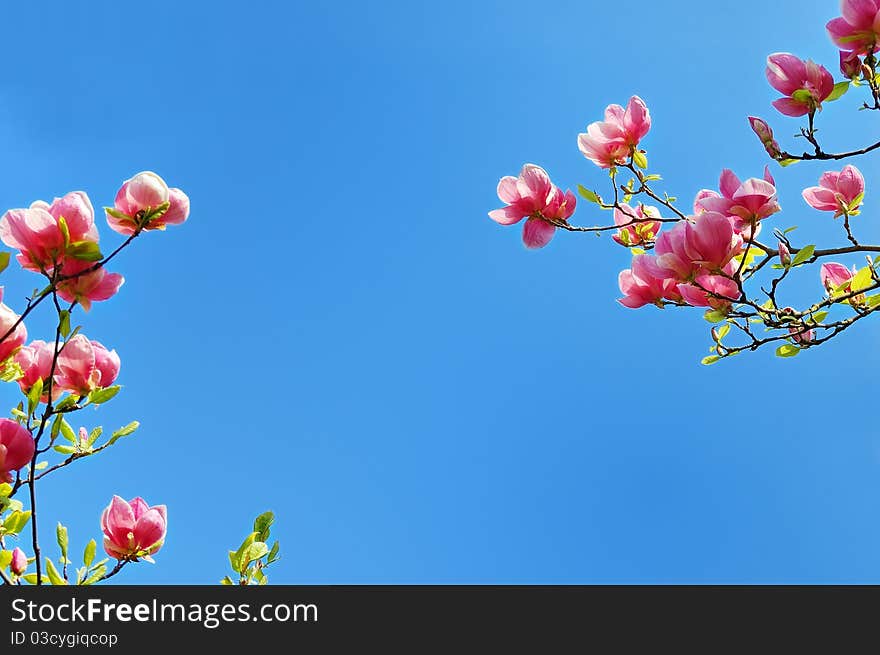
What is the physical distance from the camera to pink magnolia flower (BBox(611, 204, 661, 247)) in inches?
109

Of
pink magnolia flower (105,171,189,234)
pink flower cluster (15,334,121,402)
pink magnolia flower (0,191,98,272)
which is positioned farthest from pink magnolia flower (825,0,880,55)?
pink flower cluster (15,334,121,402)

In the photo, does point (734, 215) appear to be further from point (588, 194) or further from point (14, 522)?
point (14, 522)

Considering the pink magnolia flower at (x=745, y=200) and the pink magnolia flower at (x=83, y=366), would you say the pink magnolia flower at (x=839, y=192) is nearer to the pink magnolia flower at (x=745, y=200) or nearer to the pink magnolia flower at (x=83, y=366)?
the pink magnolia flower at (x=745, y=200)

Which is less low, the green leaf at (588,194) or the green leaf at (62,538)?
the green leaf at (588,194)

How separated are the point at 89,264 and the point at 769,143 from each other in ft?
7.07

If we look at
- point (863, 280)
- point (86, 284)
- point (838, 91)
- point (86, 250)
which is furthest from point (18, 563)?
point (838, 91)

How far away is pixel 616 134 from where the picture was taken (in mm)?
2570

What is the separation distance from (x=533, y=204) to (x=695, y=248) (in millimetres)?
700

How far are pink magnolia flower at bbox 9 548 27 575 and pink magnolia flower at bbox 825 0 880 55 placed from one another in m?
3.04

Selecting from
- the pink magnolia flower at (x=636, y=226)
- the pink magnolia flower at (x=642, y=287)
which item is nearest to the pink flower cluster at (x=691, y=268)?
the pink magnolia flower at (x=642, y=287)

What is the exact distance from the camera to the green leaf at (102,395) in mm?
1890

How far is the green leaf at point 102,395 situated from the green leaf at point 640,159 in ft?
6.65
